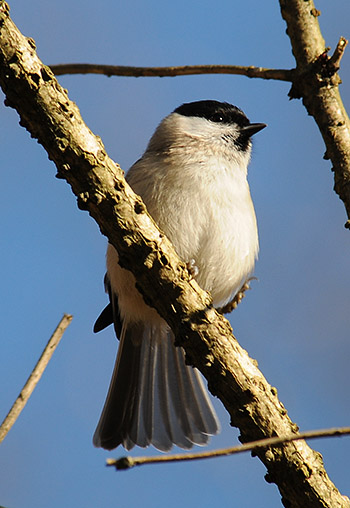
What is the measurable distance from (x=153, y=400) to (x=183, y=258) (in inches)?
31.5

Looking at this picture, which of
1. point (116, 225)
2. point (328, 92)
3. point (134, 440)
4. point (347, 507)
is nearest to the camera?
point (347, 507)

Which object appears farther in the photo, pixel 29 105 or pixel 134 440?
pixel 134 440

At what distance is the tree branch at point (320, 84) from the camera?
204cm

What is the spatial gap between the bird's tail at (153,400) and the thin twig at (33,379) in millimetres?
1296

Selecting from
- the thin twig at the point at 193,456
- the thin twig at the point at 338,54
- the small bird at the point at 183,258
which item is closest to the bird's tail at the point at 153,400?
the small bird at the point at 183,258

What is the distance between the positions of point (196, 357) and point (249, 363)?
0.56 ft

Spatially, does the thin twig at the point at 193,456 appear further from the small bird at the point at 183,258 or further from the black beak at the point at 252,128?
the black beak at the point at 252,128

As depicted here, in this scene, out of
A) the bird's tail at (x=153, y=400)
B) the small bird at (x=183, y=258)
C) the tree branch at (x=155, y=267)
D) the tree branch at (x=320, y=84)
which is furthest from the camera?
the bird's tail at (x=153, y=400)

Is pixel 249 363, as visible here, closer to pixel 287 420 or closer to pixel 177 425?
pixel 287 420

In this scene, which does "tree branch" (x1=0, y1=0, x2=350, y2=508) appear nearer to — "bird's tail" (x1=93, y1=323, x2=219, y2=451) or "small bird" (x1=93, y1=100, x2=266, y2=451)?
"small bird" (x1=93, y1=100, x2=266, y2=451)

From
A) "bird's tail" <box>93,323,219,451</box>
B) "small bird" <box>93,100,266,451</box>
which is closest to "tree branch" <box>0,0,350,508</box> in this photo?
Answer: "small bird" <box>93,100,266,451</box>

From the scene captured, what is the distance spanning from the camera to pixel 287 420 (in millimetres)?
1897

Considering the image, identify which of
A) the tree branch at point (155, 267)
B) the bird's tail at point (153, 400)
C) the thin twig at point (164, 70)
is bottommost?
the tree branch at point (155, 267)

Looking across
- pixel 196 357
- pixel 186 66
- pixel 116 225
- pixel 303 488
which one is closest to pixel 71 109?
pixel 116 225
